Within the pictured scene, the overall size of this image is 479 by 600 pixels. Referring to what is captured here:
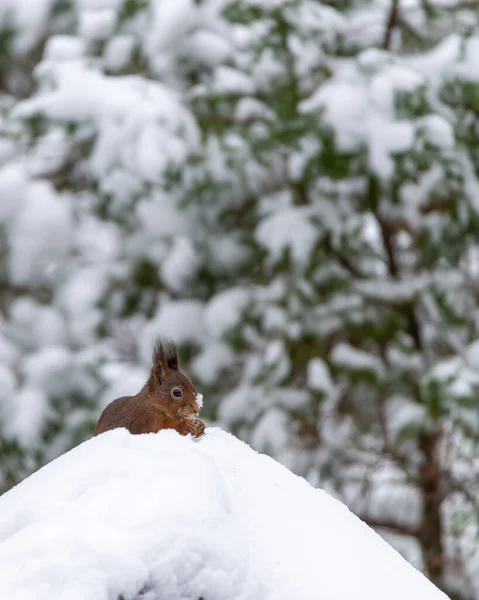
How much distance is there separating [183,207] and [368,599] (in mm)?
2920

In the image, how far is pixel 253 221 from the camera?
14.0ft

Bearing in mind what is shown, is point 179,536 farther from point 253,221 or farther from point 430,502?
point 430,502

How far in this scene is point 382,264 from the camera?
4.59m

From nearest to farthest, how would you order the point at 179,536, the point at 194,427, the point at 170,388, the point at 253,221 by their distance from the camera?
the point at 179,536
the point at 194,427
the point at 170,388
the point at 253,221

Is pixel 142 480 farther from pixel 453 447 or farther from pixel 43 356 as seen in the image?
pixel 453 447

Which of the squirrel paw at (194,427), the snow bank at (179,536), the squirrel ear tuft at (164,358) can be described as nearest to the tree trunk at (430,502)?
the squirrel ear tuft at (164,358)

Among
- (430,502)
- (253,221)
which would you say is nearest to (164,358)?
(253,221)

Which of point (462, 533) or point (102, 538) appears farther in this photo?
point (462, 533)

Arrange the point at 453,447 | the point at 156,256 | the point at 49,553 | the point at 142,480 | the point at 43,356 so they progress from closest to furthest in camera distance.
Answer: the point at 49,553 < the point at 142,480 < the point at 43,356 < the point at 156,256 < the point at 453,447

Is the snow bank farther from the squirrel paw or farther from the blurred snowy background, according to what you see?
the blurred snowy background

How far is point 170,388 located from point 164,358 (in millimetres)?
69

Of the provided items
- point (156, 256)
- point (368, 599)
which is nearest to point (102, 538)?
point (368, 599)

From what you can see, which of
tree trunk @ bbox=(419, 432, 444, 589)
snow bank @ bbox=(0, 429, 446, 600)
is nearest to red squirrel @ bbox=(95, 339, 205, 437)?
snow bank @ bbox=(0, 429, 446, 600)

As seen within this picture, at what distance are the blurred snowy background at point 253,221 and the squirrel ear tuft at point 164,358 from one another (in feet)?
4.99
